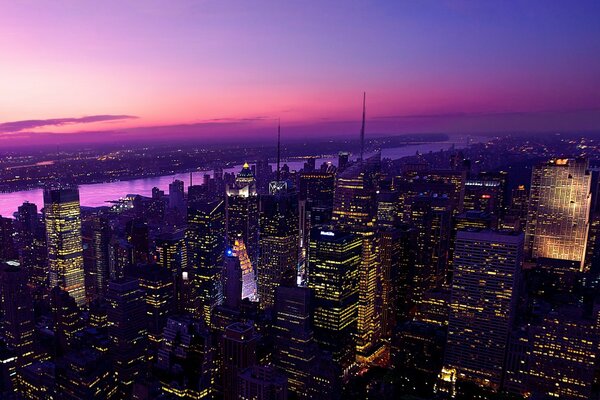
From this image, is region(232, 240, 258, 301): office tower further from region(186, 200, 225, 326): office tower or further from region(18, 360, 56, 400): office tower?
region(18, 360, 56, 400): office tower

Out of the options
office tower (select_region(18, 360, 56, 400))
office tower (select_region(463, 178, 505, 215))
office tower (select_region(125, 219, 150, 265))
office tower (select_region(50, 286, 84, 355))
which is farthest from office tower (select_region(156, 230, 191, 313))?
office tower (select_region(463, 178, 505, 215))

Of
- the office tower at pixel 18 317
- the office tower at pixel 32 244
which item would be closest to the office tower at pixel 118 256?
the office tower at pixel 32 244

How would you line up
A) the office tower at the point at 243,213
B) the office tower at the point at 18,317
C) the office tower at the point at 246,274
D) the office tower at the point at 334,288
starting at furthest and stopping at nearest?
the office tower at the point at 243,213 < the office tower at the point at 246,274 < the office tower at the point at 334,288 < the office tower at the point at 18,317

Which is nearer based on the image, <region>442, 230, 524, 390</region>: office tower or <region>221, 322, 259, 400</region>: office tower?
<region>221, 322, 259, 400</region>: office tower

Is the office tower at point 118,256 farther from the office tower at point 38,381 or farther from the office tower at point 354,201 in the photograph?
the office tower at point 354,201

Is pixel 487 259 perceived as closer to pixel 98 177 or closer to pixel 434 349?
pixel 434 349

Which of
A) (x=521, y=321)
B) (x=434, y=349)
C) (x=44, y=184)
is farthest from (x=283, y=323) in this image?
(x=44, y=184)
